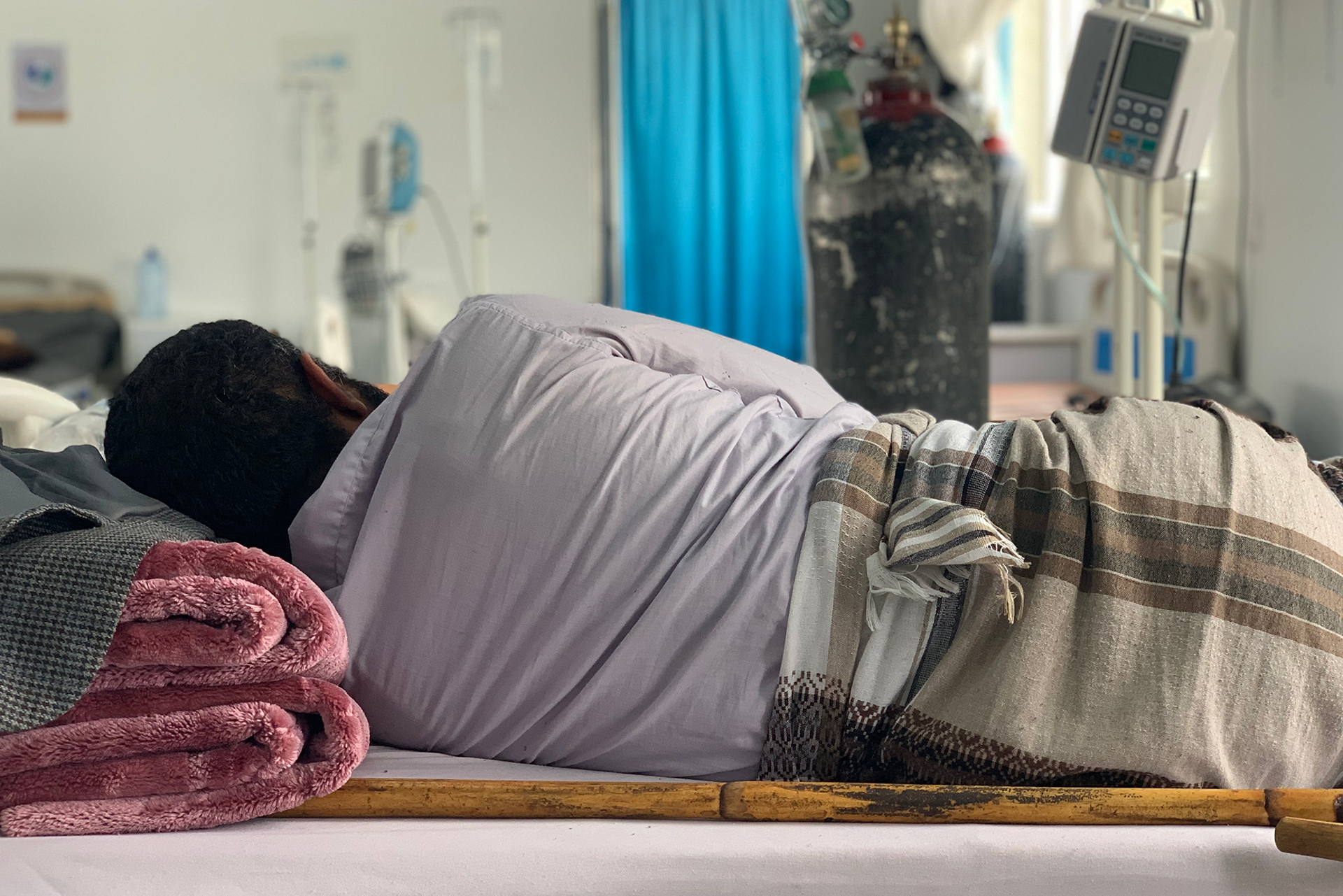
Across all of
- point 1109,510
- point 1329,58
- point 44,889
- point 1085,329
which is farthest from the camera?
point 1085,329

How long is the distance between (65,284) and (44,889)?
4.20 metres

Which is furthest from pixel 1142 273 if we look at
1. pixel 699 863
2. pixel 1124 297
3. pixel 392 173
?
pixel 392 173

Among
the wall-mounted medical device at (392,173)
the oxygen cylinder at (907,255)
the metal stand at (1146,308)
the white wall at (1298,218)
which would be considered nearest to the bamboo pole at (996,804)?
the metal stand at (1146,308)

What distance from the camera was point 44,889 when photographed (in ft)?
2.26

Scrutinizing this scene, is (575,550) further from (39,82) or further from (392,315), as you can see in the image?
(39,82)

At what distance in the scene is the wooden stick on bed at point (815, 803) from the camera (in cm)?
71

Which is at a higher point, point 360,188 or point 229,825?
point 360,188

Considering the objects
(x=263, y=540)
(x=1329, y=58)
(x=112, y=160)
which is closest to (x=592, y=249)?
(x=112, y=160)

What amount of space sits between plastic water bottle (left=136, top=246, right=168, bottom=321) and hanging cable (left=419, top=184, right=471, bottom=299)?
3.35 ft

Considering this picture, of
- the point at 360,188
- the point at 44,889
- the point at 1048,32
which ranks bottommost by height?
the point at 44,889

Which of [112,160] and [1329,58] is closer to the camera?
[1329,58]

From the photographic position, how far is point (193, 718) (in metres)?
0.72

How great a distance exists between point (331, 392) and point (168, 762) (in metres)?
0.35

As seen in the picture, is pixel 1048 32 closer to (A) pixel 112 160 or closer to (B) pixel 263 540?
(A) pixel 112 160
